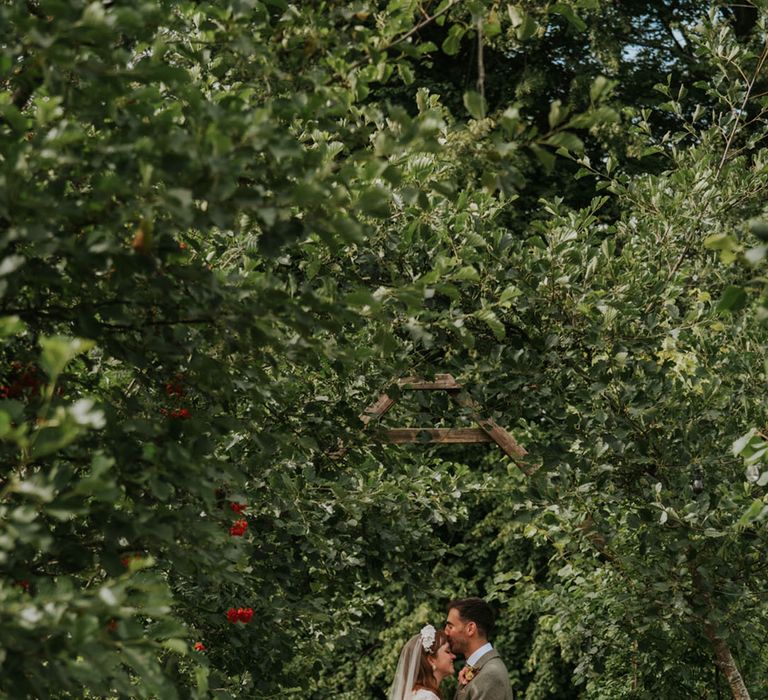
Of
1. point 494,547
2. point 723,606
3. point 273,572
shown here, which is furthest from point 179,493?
point 494,547

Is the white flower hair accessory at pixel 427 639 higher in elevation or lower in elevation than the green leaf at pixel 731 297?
lower

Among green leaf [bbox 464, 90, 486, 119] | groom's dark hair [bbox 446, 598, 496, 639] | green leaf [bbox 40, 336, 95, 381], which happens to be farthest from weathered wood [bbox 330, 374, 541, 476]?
green leaf [bbox 40, 336, 95, 381]

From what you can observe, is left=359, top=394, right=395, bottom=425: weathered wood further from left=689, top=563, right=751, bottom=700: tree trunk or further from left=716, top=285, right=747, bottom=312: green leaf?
left=716, top=285, right=747, bottom=312: green leaf

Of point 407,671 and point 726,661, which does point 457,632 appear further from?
point 726,661

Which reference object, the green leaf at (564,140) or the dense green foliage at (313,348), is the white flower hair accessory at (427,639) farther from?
the green leaf at (564,140)

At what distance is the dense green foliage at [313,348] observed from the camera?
2.27 meters

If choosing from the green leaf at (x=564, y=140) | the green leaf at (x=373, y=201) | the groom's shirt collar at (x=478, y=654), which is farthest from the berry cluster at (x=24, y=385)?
the groom's shirt collar at (x=478, y=654)

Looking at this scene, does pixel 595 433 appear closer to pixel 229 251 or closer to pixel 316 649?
pixel 229 251

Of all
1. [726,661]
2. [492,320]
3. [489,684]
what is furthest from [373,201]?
[489,684]

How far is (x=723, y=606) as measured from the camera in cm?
476

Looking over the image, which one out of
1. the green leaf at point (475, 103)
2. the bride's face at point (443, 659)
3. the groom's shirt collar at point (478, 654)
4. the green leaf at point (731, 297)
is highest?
the green leaf at point (475, 103)

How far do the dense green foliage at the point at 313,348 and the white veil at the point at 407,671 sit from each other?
1.21 ft

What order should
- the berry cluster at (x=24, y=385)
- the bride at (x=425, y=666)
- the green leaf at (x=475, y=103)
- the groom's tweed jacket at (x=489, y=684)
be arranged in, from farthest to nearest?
the bride at (x=425, y=666)
the groom's tweed jacket at (x=489, y=684)
the berry cluster at (x=24, y=385)
the green leaf at (x=475, y=103)

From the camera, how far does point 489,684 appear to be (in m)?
5.59
